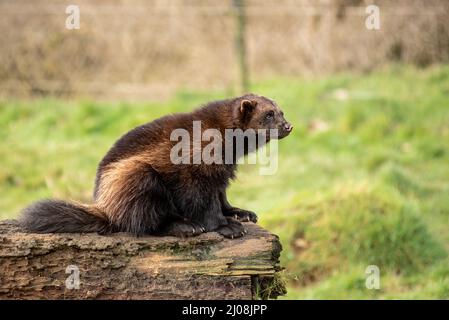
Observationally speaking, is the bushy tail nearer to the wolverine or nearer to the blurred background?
the wolverine

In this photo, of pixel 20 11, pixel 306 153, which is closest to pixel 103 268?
pixel 306 153

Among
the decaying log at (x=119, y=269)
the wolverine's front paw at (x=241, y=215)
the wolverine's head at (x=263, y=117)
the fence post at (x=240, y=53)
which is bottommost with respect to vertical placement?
the decaying log at (x=119, y=269)

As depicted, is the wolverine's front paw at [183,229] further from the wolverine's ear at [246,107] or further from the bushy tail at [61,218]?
the wolverine's ear at [246,107]

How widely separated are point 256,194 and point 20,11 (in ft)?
21.7

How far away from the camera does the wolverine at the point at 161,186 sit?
16.4 feet

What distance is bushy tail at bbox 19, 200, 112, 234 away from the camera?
4953mm

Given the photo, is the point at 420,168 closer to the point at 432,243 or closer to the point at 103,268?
the point at 432,243

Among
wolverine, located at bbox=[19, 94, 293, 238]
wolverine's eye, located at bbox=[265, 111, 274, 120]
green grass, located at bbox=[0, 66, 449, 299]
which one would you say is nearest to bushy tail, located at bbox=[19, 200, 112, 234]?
wolverine, located at bbox=[19, 94, 293, 238]

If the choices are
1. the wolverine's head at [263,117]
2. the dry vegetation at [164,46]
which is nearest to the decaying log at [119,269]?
the wolverine's head at [263,117]

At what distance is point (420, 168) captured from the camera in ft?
33.6

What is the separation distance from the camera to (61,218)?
16.3ft

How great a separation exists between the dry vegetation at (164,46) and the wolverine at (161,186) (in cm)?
766

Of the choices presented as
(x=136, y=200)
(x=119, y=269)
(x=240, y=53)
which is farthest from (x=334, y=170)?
(x=119, y=269)

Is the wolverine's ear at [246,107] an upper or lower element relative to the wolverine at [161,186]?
upper
